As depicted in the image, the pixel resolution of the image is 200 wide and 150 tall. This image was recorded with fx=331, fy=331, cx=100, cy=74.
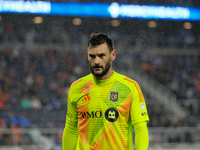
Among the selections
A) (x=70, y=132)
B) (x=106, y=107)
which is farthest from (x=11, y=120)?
(x=106, y=107)

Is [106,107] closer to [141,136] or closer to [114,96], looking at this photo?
[114,96]

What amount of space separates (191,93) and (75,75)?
5.82m

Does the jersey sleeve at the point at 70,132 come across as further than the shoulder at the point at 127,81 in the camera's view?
Yes

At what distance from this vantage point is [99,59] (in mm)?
2514

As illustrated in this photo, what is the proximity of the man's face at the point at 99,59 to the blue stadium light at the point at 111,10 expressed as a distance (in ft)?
44.4

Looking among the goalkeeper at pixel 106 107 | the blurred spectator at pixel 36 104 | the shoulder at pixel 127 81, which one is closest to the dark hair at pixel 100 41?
the goalkeeper at pixel 106 107

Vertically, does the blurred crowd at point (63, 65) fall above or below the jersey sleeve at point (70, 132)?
above

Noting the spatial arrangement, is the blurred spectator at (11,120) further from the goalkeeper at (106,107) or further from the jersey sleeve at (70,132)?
the goalkeeper at (106,107)

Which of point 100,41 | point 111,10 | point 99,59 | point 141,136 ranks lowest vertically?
point 141,136

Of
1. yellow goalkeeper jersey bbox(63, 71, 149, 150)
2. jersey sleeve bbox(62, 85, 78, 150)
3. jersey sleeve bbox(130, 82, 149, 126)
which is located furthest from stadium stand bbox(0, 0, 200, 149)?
jersey sleeve bbox(130, 82, 149, 126)

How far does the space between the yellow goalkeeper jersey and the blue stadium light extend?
13469 mm

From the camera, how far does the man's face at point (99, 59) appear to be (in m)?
2.52

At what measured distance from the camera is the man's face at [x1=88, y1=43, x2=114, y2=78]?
2518mm

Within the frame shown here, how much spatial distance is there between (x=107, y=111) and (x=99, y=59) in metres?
0.41
